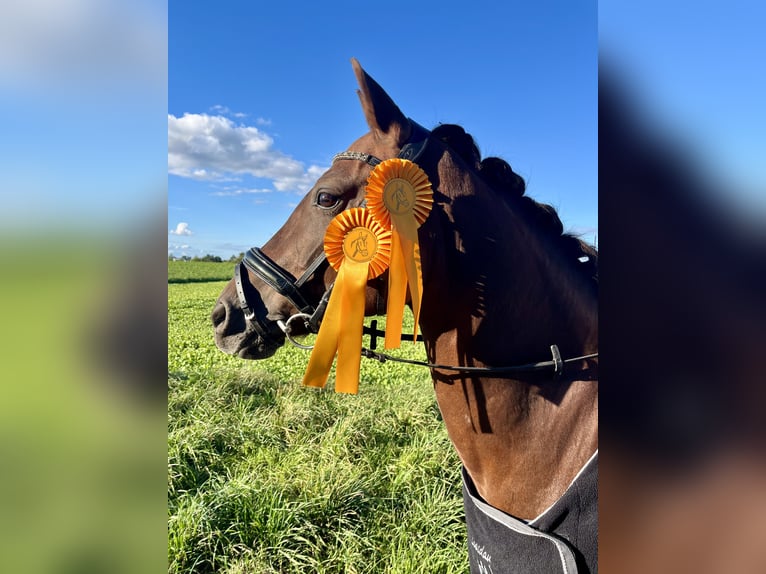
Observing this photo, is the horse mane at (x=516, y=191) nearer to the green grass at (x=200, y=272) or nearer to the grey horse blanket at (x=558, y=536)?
the grey horse blanket at (x=558, y=536)

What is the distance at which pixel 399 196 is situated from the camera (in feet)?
5.44

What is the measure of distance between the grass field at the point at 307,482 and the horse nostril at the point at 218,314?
220 centimetres

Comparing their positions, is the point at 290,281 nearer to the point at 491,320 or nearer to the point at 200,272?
the point at 491,320

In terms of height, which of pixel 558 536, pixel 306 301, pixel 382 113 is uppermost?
pixel 382 113

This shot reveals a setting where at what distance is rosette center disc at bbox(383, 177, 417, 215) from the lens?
1656mm

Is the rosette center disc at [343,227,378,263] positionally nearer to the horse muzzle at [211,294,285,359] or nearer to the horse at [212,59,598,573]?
the horse at [212,59,598,573]

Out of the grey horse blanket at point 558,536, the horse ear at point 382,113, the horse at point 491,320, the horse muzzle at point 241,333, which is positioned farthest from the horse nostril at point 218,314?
the grey horse blanket at point 558,536

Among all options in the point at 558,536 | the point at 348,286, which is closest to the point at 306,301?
the point at 348,286

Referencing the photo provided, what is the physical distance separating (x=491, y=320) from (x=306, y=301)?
0.80 meters

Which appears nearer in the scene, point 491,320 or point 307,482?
point 491,320

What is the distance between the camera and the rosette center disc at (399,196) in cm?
166

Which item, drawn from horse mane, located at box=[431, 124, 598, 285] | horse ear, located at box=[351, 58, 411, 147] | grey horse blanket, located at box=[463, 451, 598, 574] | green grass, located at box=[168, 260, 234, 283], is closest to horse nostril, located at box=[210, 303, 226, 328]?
horse ear, located at box=[351, 58, 411, 147]
